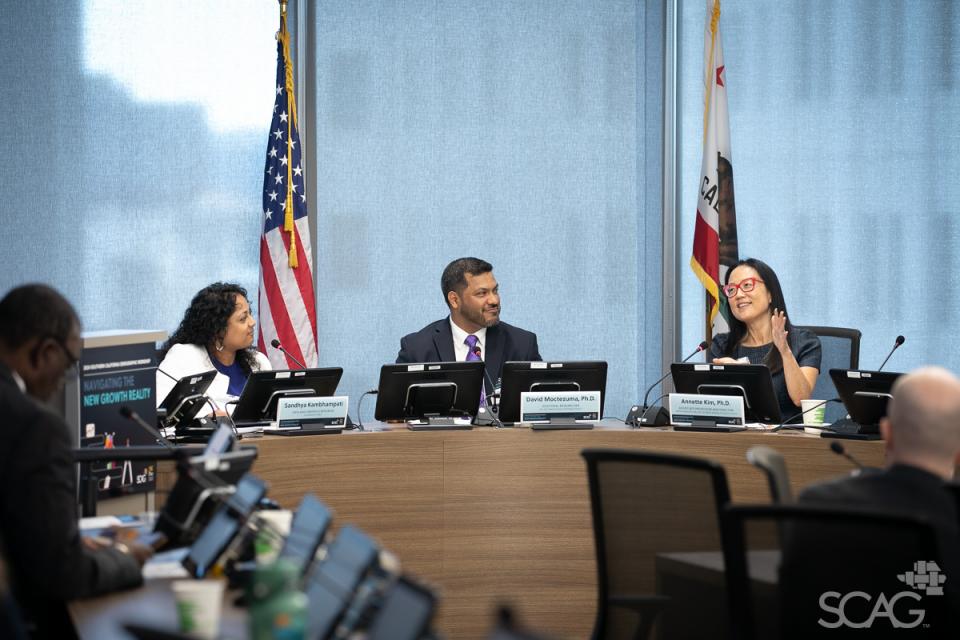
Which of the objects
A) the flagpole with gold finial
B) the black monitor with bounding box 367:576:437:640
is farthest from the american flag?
the black monitor with bounding box 367:576:437:640

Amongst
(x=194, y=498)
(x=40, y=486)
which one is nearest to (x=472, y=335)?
(x=194, y=498)

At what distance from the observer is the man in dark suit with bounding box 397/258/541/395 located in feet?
18.0

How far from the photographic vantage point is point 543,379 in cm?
466

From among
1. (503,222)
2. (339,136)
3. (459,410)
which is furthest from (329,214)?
(459,410)

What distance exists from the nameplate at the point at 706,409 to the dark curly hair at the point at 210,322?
2.13 metres

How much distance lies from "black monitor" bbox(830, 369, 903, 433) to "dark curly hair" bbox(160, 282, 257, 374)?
2781mm

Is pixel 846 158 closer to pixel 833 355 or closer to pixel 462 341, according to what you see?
pixel 833 355

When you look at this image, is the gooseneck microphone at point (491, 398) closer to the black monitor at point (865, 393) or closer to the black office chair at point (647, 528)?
the black monitor at point (865, 393)

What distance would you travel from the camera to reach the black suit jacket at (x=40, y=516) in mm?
2312

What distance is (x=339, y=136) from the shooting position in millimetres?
6418

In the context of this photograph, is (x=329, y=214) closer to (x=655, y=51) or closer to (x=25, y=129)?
(x=25, y=129)

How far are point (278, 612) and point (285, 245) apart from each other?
4.53 m

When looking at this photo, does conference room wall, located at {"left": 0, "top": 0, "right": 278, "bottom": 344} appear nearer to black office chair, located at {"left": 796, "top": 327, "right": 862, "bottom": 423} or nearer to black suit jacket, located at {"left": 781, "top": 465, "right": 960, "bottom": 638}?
black office chair, located at {"left": 796, "top": 327, "right": 862, "bottom": 423}

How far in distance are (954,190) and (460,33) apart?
10.0 feet
